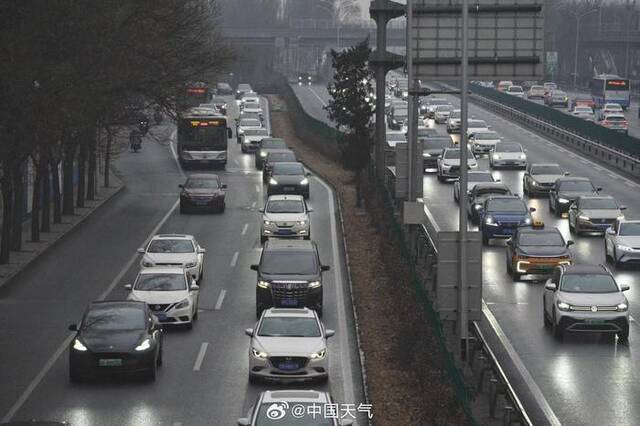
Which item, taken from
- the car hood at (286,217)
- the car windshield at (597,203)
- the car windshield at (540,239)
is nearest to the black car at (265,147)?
the car hood at (286,217)

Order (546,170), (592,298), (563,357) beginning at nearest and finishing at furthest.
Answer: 1. (563,357)
2. (592,298)
3. (546,170)

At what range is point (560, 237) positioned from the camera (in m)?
40.5

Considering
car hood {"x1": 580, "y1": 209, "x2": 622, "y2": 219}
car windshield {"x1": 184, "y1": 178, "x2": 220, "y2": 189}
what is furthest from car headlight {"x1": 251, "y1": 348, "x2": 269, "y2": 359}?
car windshield {"x1": 184, "y1": 178, "x2": 220, "y2": 189}

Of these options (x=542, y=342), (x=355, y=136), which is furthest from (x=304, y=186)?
(x=542, y=342)

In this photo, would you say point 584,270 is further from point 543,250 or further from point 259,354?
point 259,354

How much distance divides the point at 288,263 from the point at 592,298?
7.77 metres

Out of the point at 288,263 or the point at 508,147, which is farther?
the point at 508,147

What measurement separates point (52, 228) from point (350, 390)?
1075 inches

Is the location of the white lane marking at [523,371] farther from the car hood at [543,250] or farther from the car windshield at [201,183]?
the car windshield at [201,183]

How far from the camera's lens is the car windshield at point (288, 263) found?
34.7m

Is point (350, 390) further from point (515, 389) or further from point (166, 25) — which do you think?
point (166, 25)

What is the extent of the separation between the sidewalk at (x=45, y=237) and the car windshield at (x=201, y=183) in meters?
4.11

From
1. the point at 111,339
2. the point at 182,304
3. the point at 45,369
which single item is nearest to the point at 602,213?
the point at 182,304

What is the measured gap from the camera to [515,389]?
26359 mm
